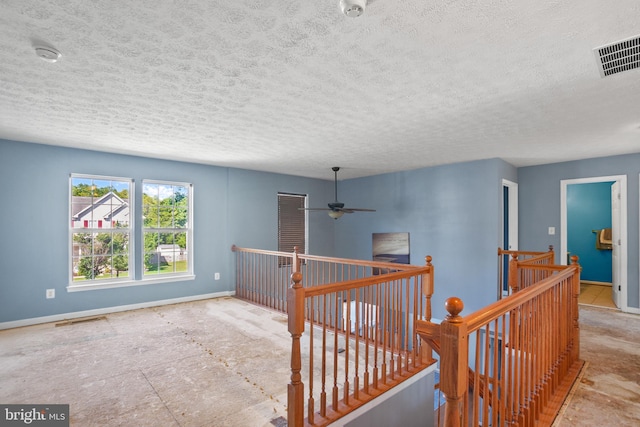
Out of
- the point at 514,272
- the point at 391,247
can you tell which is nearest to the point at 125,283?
the point at 391,247

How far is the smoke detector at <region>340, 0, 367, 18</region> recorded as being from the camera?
4.91ft

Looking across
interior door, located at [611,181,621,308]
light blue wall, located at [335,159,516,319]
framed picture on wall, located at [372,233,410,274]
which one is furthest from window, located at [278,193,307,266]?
interior door, located at [611,181,621,308]

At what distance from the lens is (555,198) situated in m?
5.48

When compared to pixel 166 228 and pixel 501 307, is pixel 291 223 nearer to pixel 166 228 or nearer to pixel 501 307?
pixel 166 228

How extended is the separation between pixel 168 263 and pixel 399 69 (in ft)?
15.7

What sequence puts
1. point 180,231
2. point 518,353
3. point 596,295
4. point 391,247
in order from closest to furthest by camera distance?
point 518,353, point 180,231, point 596,295, point 391,247

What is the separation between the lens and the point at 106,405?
7.70 feet

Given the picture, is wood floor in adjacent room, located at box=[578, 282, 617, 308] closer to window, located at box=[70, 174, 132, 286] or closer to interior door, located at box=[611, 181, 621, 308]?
interior door, located at box=[611, 181, 621, 308]

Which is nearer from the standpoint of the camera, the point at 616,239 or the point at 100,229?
the point at 100,229

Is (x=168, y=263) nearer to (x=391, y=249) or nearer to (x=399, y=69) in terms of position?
(x=391, y=249)

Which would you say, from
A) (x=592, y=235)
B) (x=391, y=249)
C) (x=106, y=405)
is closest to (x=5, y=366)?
(x=106, y=405)

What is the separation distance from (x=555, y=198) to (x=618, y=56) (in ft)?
13.6

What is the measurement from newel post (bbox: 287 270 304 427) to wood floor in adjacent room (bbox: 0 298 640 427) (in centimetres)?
29

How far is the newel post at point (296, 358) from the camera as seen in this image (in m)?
1.95
